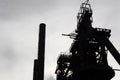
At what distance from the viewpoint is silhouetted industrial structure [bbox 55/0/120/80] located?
149 ft

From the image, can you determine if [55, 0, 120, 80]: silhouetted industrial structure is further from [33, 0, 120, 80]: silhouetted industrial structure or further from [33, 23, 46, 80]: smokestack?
[33, 23, 46, 80]: smokestack

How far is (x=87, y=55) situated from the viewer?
47.4m

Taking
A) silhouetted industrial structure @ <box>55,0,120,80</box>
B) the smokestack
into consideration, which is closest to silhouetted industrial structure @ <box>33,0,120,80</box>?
silhouetted industrial structure @ <box>55,0,120,80</box>

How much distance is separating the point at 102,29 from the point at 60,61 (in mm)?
7114

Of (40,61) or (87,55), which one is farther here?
(87,55)

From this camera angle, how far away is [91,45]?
48156mm

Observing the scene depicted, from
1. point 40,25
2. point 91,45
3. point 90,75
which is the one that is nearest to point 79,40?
point 91,45

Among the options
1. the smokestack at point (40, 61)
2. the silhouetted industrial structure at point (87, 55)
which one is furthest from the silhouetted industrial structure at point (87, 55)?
the smokestack at point (40, 61)

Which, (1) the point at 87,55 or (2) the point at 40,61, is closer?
(2) the point at 40,61

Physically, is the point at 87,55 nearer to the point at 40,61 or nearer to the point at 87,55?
the point at 87,55

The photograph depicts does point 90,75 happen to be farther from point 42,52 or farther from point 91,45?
point 42,52

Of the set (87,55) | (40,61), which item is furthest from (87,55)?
(40,61)

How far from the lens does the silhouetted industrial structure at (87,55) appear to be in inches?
1791

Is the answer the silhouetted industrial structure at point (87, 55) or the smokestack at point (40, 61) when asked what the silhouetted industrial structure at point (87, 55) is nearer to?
the silhouetted industrial structure at point (87, 55)
